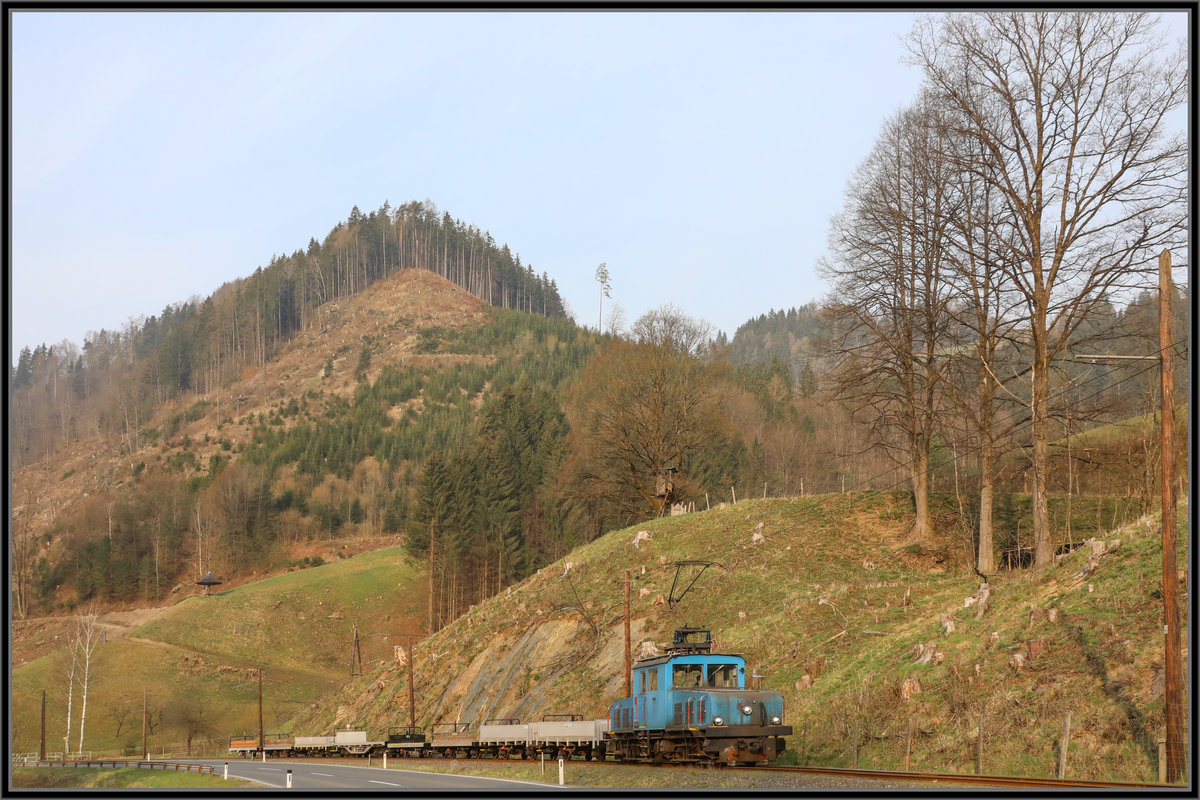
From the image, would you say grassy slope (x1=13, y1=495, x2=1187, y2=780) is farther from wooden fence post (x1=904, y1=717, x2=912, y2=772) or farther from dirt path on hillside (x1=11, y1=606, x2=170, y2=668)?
dirt path on hillside (x1=11, y1=606, x2=170, y2=668)

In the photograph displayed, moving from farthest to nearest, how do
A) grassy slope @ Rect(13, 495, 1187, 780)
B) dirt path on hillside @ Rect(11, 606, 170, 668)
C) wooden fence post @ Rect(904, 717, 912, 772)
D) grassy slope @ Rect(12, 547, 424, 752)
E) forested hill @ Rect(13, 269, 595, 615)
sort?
dirt path on hillside @ Rect(11, 606, 170, 668), forested hill @ Rect(13, 269, 595, 615), grassy slope @ Rect(12, 547, 424, 752), wooden fence post @ Rect(904, 717, 912, 772), grassy slope @ Rect(13, 495, 1187, 780)

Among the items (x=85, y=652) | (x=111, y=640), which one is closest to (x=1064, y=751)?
(x=85, y=652)

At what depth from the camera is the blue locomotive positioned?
22.8 m

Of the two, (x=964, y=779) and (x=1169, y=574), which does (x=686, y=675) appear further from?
(x=1169, y=574)

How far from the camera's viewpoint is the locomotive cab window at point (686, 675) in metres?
24.9

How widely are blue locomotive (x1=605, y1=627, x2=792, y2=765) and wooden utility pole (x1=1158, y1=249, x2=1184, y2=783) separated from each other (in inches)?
326

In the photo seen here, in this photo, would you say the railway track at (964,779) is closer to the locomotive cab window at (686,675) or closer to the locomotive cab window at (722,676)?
the locomotive cab window at (686,675)

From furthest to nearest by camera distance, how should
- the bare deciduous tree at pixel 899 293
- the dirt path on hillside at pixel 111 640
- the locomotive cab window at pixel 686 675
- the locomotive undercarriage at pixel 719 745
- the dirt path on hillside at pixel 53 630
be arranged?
the dirt path on hillside at pixel 53 630 → the dirt path on hillside at pixel 111 640 → the bare deciduous tree at pixel 899 293 → the locomotive cab window at pixel 686 675 → the locomotive undercarriage at pixel 719 745

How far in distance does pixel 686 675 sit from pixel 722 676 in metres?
0.88

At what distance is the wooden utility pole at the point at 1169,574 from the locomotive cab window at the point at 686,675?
1065 centimetres

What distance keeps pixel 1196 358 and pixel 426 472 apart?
242ft

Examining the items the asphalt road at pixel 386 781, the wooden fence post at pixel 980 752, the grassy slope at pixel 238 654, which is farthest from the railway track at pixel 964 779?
the grassy slope at pixel 238 654

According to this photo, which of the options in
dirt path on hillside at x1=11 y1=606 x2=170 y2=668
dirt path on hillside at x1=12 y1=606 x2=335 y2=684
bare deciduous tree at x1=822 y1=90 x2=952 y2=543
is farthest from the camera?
dirt path on hillside at x1=11 y1=606 x2=170 y2=668

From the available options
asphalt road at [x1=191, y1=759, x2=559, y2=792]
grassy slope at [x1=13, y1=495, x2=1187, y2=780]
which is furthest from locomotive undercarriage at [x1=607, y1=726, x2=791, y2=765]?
asphalt road at [x1=191, y1=759, x2=559, y2=792]
